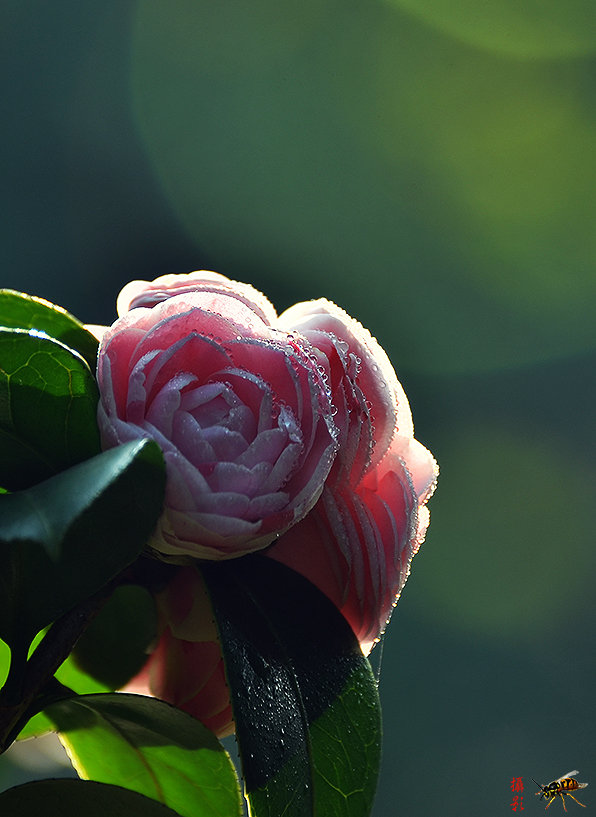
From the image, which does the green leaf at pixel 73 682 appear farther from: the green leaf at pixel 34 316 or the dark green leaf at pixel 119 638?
the green leaf at pixel 34 316

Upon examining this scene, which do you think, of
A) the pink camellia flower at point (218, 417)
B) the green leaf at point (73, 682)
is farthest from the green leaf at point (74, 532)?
the green leaf at point (73, 682)

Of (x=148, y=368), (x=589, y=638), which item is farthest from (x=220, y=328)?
(x=589, y=638)

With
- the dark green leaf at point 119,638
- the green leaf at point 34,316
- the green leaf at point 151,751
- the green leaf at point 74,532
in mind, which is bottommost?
the green leaf at point 151,751

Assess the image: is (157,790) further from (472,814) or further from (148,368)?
(472,814)

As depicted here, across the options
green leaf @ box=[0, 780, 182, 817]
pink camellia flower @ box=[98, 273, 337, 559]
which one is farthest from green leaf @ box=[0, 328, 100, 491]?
green leaf @ box=[0, 780, 182, 817]

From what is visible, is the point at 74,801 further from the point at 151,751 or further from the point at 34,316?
the point at 34,316
